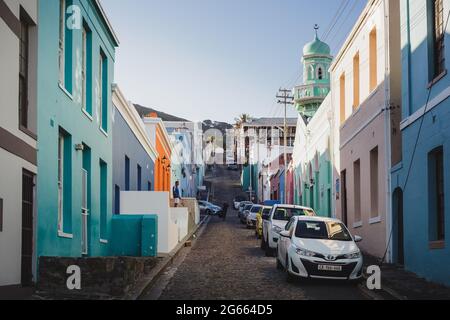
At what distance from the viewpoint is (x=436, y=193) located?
52.3ft

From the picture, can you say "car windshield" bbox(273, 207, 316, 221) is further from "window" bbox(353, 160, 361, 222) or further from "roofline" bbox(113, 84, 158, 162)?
"roofline" bbox(113, 84, 158, 162)

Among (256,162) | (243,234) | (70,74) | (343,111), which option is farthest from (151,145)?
(256,162)

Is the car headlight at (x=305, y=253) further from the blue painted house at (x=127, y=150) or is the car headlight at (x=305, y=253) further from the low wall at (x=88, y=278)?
the blue painted house at (x=127, y=150)

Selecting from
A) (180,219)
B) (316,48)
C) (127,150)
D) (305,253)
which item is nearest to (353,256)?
(305,253)

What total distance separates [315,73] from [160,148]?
22.7 m

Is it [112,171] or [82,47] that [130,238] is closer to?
[112,171]

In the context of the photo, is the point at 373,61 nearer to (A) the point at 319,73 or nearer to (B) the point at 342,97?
(B) the point at 342,97

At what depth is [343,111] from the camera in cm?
2952

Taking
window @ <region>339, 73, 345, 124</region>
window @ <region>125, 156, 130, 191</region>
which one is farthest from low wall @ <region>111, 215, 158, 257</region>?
window @ <region>339, 73, 345, 124</region>

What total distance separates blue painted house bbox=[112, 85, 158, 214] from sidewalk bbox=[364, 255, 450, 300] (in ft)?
30.4

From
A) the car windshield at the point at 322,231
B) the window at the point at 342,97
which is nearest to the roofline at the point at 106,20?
the car windshield at the point at 322,231

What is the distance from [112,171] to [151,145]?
10.8 m

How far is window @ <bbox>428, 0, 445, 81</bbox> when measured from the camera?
1582 centimetres

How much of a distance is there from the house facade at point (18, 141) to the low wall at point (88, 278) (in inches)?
10.4
